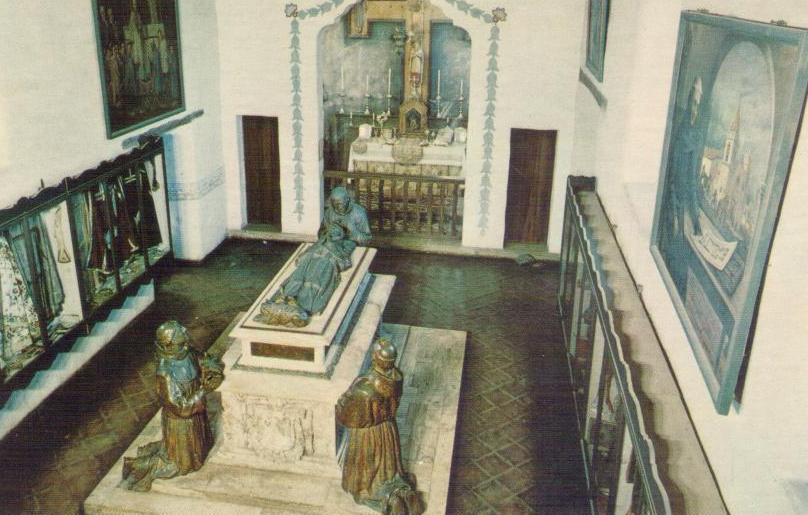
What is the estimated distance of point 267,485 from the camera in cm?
598

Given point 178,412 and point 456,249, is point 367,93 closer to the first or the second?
point 456,249

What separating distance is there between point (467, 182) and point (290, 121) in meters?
2.88

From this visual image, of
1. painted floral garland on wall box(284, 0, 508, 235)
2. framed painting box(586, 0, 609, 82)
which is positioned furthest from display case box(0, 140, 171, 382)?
framed painting box(586, 0, 609, 82)

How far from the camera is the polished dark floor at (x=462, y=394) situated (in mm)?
6086

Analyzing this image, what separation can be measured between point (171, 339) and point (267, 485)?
4.97 ft

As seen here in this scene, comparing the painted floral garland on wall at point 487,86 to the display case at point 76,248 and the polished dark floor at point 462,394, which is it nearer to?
the polished dark floor at point 462,394

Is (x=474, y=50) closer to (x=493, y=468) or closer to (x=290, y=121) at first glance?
(x=290, y=121)

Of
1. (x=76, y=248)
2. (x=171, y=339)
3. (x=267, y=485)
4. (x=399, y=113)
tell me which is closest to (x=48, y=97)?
(x=76, y=248)

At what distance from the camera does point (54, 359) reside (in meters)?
7.35

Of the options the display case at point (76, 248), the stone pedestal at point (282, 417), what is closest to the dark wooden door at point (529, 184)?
the display case at point (76, 248)

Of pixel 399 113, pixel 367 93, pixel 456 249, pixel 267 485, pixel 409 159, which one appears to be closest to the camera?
pixel 267 485

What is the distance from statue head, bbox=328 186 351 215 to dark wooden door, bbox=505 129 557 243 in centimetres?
429

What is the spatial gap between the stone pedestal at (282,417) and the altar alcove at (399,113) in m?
5.59

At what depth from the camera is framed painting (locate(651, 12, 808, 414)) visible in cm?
271
